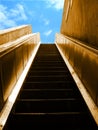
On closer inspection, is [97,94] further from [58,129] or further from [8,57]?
[8,57]

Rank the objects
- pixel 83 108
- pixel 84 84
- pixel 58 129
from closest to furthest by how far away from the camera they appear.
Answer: pixel 58 129 → pixel 83 108 → pixel 84 84

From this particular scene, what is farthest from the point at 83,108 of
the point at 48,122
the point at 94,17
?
the point at 94,17

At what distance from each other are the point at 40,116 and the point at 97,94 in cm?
81

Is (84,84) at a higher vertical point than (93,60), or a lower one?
lower

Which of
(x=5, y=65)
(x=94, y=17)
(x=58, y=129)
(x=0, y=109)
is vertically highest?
(x=94, y=17)

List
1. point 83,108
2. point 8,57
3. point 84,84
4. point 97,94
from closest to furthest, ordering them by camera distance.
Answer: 1. point 97,94
2. point 83,108
3. point 8,57
4. point 84,84

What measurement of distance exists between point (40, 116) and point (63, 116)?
0.95 feet

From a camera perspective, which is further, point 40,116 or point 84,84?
point 84,84

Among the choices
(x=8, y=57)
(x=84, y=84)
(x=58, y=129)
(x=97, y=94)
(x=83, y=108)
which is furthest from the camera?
(x=84, y=84)

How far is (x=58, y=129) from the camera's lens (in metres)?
3.04

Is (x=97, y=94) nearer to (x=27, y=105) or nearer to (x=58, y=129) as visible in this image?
(x=58, y=129)

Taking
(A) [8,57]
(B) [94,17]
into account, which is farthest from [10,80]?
(B) [94,17]

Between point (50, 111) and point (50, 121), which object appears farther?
point (50, 111)

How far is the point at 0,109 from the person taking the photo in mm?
3113
